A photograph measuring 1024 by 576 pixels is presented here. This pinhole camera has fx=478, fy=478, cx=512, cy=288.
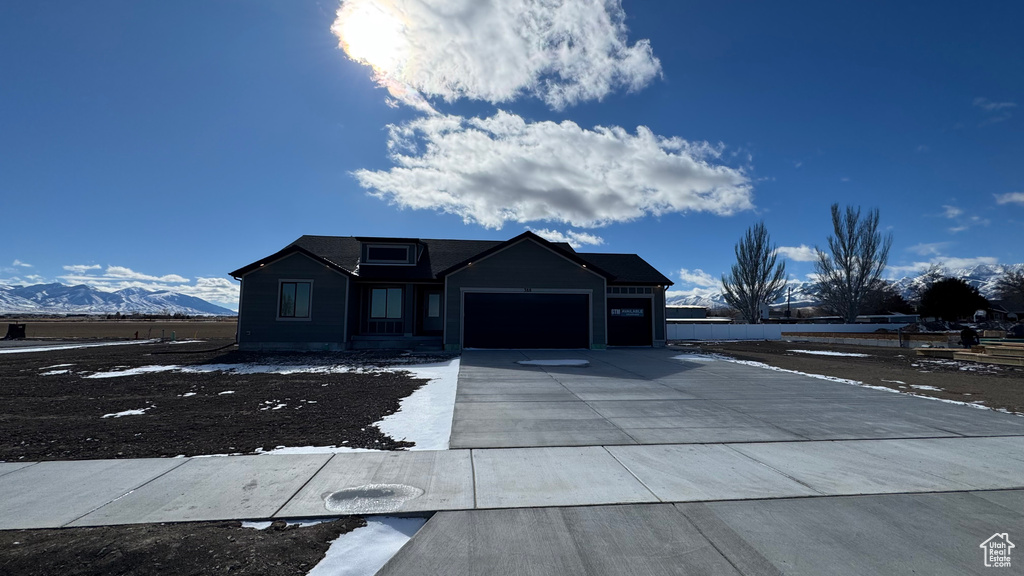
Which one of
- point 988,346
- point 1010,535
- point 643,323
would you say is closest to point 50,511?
point 1010,535

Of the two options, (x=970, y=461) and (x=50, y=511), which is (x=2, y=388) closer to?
(x=50, y=511)

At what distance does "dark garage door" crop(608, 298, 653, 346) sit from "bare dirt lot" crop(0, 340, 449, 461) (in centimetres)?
1267

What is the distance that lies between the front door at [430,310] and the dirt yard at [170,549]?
18.6 m

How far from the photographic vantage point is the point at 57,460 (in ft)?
18.5

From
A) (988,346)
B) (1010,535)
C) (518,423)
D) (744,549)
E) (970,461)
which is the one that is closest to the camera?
(744,549)

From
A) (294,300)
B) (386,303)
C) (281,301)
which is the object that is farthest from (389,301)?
(281,301)

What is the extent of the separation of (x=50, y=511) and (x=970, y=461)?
9.79m

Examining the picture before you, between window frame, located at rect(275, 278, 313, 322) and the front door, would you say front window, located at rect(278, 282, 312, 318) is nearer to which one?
window frame, located at rect(275, 278, 313, 322)

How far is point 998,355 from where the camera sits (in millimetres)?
17766

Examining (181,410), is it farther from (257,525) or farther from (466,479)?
(466,479)

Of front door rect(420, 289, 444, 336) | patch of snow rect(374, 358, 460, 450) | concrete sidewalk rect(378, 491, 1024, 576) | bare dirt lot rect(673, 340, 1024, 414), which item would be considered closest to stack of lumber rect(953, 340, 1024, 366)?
bare dirt lot rect(673, 340, 1024, 414)

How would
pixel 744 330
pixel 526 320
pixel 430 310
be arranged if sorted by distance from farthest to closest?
pixel 744 330 → pixel 430 310 → pixel 526 320

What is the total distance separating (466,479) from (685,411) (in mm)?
5031

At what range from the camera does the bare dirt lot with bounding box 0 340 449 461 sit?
632 cm
